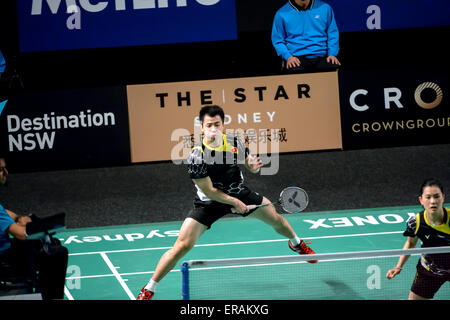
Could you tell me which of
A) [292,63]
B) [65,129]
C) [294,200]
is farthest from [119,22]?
[294,200]

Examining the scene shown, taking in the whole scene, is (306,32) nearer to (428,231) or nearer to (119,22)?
(119,22)

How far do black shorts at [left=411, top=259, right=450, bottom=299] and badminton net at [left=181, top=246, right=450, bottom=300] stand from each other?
30cm

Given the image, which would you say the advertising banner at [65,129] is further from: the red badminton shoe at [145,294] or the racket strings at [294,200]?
the red badminton shoe at [145,294]

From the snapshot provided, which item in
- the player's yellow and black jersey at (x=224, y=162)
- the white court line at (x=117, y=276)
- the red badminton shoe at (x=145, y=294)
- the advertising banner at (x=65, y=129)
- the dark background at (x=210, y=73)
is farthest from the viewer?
the dark background at (x=210, y=73)

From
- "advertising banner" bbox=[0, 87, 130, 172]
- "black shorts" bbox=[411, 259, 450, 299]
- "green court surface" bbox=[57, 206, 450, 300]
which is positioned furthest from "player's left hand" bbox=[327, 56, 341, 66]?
"black shorts" bbox=[411, 259, 450, 299]

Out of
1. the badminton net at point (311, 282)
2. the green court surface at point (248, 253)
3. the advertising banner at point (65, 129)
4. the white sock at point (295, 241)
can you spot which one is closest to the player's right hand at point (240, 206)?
the badminton net at point (311, 282)

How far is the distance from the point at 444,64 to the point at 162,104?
3.31 meters

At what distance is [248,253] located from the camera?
612 centimetres

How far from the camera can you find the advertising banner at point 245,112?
299 inches

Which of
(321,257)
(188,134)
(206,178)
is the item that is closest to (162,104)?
(188,134)

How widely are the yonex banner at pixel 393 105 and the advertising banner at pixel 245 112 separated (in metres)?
0.18

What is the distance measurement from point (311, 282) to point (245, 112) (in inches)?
114

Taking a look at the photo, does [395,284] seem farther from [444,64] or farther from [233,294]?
[444,64]
